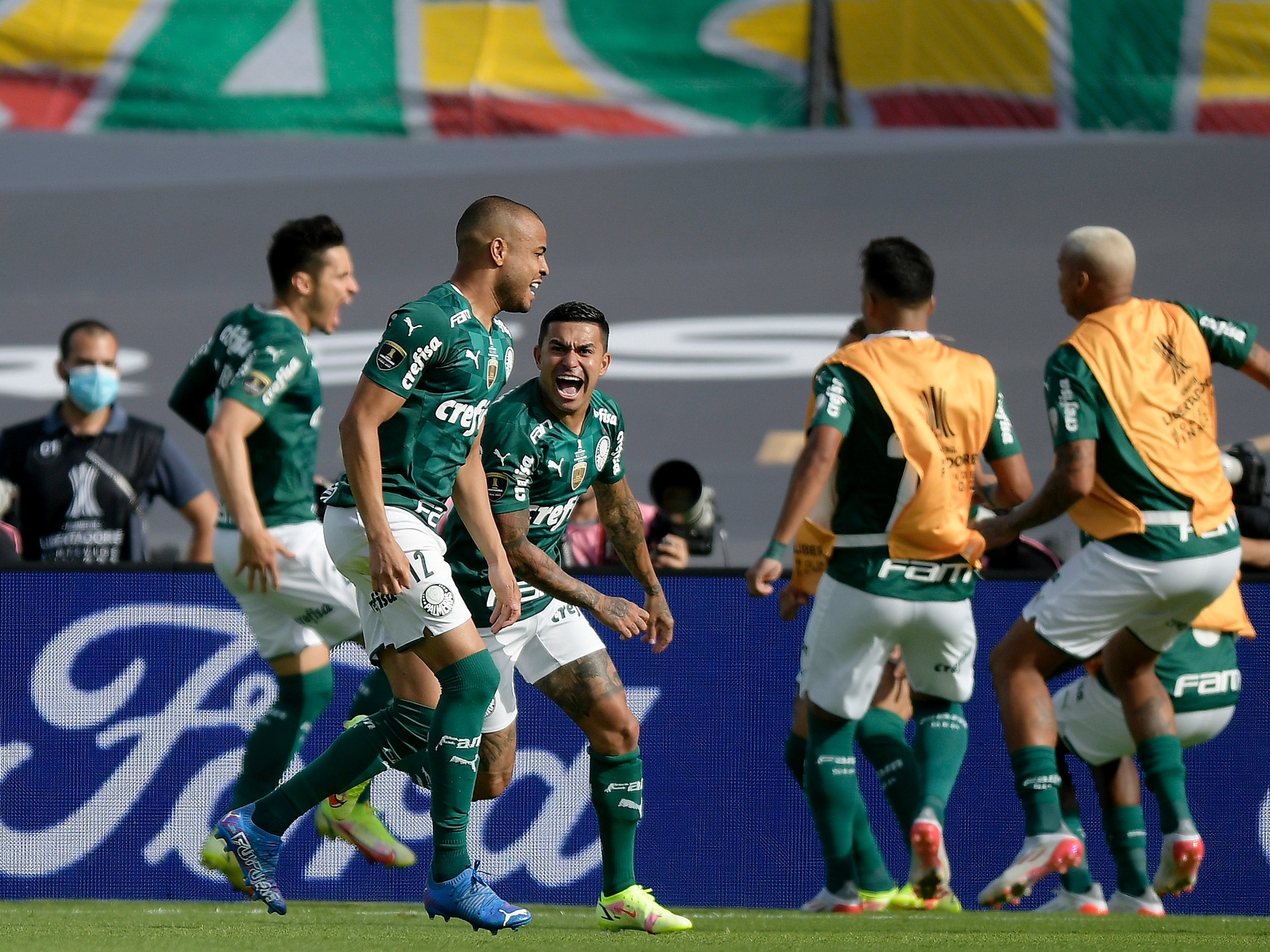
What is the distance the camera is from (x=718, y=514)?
26.2 ft

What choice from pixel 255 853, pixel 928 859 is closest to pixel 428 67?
pixel 928 859

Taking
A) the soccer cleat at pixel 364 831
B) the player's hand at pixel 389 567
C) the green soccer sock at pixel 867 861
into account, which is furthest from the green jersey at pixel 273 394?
the green soccer sock at pixel 867 861

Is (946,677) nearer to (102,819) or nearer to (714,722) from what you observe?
(714,722)

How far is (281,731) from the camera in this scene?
606cm

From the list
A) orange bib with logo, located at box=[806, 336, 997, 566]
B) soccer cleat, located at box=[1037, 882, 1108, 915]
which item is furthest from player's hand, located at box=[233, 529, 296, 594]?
soccer cleat, located at box=[1037, 882, 1108, 915]

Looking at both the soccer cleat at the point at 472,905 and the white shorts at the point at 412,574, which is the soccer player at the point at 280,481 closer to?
the white shorts at the point at 412,574

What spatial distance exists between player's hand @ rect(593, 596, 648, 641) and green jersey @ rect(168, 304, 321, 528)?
1874mm

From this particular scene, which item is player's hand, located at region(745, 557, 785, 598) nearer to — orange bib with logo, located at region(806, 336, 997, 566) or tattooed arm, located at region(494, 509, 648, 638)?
orange bib with logo, located at region(806, 336, 997, 566)

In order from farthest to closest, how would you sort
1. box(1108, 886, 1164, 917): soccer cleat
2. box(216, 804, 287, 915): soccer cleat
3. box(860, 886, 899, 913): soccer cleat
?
box(1108, 886, 1164, 917): soccer cleat
box(860, 886, 899, 913): soccer cleat
box(216, 804, 287, 915): soccer cleat

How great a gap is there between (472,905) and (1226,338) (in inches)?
140

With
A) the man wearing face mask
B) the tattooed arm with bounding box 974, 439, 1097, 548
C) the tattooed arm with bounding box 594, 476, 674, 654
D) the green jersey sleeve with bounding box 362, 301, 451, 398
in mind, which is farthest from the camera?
the man wearing face mask

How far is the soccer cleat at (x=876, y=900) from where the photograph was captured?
5.98m

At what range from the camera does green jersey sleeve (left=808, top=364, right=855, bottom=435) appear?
5676 mm

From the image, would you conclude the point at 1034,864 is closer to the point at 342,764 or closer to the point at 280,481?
the point at 342,764
